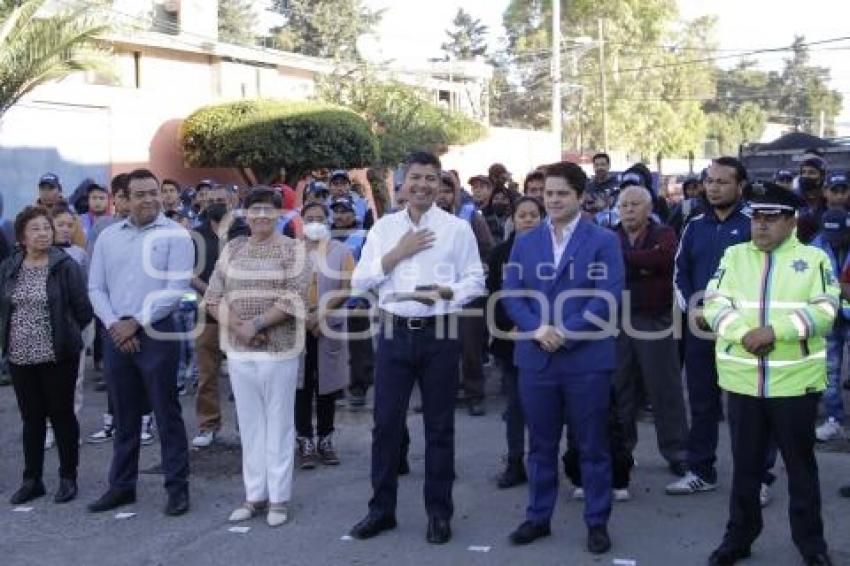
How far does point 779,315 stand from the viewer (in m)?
Result: 4.74

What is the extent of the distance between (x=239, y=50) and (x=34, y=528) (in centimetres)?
2263

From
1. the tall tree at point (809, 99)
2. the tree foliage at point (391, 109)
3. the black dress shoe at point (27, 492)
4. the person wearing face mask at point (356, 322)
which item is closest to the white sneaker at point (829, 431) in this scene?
the person wearing face mask at point (356, 322)

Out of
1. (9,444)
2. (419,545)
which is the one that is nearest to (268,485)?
(419,545)

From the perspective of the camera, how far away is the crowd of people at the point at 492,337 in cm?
486

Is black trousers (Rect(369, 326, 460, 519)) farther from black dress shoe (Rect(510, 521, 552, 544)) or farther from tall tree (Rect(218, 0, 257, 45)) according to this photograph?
tall tree (Rect(218, 0, 257, 45))

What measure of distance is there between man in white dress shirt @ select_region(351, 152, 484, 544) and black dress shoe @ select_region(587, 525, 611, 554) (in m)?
0.77

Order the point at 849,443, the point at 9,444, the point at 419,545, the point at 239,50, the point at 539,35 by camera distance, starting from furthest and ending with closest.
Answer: the point at 539,35 < the point at 239,50 < the point at 9,444 < the point at 849,443 < the point at 419,545

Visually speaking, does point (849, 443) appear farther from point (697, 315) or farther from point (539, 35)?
point (539, 35)

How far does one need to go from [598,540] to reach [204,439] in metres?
3.53

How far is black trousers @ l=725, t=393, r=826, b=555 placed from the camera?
4.77 metres

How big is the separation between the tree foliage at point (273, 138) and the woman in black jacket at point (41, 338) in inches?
587

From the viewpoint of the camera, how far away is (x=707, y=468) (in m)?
6.16

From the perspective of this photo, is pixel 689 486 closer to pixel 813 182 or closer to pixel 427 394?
pixel 427 394

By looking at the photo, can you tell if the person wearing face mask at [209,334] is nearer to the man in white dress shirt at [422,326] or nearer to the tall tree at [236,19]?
the man in white dress shirt at [422,326]
